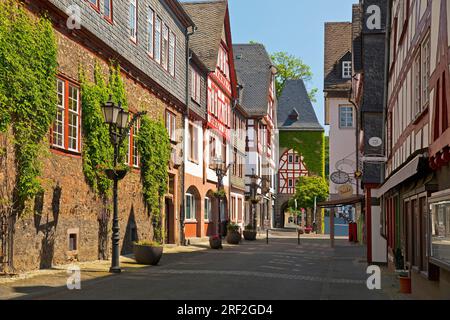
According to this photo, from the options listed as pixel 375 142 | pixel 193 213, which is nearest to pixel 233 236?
pixel 193 213

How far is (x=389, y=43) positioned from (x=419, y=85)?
7.91 m

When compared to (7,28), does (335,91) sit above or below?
above

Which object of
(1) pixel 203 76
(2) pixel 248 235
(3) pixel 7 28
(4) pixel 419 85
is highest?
(1) pixel 203 76

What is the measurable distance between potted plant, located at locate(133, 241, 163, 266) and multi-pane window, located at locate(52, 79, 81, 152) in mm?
3198

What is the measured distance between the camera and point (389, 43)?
68.1 feet

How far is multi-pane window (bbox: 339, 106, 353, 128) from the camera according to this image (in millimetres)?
44312

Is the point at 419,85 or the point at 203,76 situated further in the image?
the point at 203,76

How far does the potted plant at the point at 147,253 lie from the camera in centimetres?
1925

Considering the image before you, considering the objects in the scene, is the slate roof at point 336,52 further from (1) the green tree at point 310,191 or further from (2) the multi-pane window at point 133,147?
(2) the multi-pane window at point 133,147

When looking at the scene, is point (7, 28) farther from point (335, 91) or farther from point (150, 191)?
point (335, 91)

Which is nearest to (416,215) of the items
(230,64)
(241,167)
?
(230,64)

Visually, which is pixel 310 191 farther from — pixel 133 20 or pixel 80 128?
pixel 80 128
